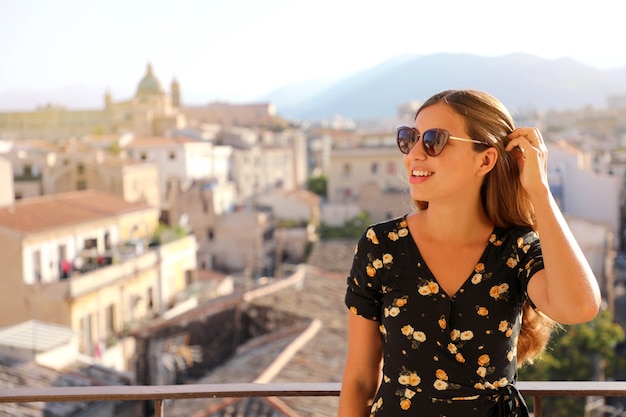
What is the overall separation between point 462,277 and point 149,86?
77.6 m

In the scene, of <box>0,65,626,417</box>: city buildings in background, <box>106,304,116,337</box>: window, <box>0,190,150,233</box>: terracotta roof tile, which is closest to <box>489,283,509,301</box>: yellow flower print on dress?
<box>0,65,626,417</box>: city buildings in background

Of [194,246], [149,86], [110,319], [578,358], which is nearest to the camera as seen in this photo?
[578,358]

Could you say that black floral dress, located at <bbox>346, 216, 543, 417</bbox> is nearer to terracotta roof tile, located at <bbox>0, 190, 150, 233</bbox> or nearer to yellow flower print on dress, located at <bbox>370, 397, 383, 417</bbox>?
A: yellow flower print on dress, located at <bbox>370, 397, 383, 417</bbox>

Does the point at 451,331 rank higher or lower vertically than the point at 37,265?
higher

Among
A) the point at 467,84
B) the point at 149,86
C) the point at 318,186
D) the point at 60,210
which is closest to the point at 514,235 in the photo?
the point at 467,84

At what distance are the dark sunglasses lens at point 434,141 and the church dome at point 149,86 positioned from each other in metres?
76.2

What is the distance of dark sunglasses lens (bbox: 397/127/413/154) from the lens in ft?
7.77

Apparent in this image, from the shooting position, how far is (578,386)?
8.78ft

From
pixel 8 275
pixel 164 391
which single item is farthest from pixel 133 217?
pixel 164 391

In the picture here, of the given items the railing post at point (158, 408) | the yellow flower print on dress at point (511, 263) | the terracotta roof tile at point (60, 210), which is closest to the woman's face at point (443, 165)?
the yellow flower print on dress at point (511, 263)

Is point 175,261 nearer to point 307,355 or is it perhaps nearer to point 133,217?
point 133,217

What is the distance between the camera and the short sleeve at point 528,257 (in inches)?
88.1

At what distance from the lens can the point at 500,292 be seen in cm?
224

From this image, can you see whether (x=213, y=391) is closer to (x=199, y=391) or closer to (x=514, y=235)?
(x=199, y=391)
